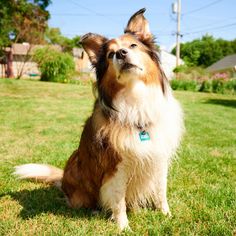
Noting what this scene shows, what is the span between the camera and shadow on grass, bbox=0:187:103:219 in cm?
372

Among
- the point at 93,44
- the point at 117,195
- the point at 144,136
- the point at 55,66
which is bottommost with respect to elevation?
the point at 117,195

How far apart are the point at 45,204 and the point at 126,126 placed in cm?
144

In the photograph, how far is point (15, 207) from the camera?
12.9ft

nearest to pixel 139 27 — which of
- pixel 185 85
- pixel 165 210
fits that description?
pixel 165 210

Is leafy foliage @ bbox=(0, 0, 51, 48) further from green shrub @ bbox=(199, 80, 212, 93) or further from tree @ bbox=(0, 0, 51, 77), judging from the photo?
green shrub @ bbox=(199, 80, 212, 93)

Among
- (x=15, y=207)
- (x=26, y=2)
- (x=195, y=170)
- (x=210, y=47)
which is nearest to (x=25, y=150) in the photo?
(x=15, y=207)

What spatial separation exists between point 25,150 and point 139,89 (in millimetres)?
3866

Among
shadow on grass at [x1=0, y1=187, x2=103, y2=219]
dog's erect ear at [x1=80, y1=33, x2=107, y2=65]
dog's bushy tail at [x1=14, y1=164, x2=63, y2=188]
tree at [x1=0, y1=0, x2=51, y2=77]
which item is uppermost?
tree at [x1=0, y1=0, x2=51, y2=77]

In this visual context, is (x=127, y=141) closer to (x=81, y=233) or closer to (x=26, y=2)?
(x=81, y=233)

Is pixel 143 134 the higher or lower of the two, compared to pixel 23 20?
lower

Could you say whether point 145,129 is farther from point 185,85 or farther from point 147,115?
point 185,85

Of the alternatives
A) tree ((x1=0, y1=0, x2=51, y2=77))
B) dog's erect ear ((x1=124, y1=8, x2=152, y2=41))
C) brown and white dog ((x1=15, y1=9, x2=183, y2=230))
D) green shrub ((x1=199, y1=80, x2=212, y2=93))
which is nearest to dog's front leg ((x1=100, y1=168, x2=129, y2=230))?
brown and white dog ((x1=15, y1=9, x2=183, y2=230))

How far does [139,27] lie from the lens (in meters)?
3.82

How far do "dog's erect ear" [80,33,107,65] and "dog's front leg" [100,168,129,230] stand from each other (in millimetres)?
1221
